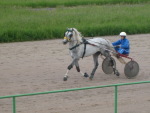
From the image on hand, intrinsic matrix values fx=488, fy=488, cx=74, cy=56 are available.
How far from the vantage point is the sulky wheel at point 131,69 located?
13406 millimetres

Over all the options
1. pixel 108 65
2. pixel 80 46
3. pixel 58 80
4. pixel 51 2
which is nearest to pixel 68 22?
pixel 51 2

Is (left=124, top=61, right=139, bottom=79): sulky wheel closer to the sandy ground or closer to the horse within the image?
the sandy ground

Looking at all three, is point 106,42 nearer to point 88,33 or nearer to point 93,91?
point 93,91

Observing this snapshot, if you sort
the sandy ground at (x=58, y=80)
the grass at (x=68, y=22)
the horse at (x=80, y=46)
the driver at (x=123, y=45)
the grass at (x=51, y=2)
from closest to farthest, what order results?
the sandy ground at (x=58, y=80)
the horse at (x=80, y=46)
the driver at (x=123, y=45)
the grass at (x=68, y=22)
the grass at (x=51, y=2)

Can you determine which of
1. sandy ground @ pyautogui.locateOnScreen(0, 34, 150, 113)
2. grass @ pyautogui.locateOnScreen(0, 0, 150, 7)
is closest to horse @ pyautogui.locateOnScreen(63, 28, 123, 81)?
sandy ground @ pyautogui.locateOnScreen(0, 34, 150, 113)

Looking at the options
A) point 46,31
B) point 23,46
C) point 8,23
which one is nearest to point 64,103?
point 23,46

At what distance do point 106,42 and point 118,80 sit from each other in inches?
43.2

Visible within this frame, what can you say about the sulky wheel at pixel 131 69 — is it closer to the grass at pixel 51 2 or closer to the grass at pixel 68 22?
the grass at pixel 68 22

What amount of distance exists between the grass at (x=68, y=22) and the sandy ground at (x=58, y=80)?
0.66m

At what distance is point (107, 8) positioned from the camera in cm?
2795

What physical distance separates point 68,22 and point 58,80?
31.9ft

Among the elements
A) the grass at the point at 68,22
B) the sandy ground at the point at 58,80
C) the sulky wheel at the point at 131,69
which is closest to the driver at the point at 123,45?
the sulky wheel at the point at 131,69

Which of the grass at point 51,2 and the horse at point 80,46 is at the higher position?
the grass at point 51,2

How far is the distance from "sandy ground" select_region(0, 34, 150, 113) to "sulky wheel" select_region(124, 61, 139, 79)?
172 mm
